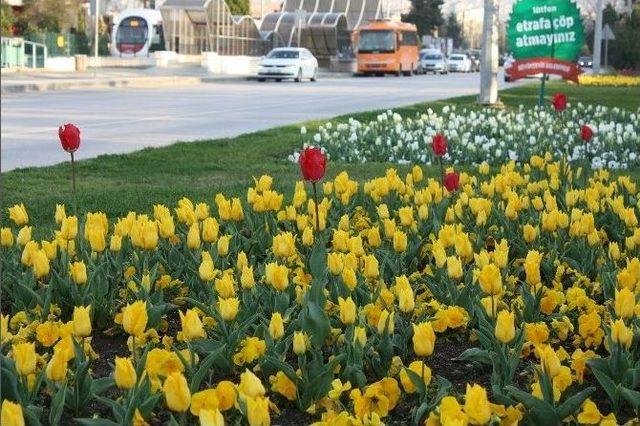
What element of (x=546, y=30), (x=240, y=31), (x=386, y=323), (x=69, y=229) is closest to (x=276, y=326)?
(x=386, y=323)

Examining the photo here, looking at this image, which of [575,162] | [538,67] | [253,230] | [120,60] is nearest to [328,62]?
[120,60]

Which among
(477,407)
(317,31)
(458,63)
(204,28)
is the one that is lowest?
(477,407)

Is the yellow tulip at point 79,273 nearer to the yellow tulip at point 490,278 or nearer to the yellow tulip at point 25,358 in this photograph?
the yellow tulip at point 25,358

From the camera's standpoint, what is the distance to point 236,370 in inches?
137

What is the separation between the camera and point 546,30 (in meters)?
18.2

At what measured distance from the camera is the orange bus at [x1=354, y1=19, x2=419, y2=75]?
57.1 m

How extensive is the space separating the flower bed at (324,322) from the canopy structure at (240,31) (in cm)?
5230

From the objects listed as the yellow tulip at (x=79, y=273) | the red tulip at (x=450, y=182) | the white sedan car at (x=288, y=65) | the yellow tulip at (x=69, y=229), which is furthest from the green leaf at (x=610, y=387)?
the white sedan car at (x=288, y=65)

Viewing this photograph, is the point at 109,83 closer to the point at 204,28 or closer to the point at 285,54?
the point at 285,54

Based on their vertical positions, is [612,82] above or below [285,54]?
below

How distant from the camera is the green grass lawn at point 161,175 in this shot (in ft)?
26.4

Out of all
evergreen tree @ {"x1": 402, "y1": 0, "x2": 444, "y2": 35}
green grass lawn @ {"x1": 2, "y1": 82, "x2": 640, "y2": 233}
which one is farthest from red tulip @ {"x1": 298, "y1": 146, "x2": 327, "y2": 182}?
evergreen tree @ {"x1": 402, "y1": 0, "x2": 444, "y2": 35}

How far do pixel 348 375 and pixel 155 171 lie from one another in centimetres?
746

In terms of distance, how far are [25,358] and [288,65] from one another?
41068 millimetres
